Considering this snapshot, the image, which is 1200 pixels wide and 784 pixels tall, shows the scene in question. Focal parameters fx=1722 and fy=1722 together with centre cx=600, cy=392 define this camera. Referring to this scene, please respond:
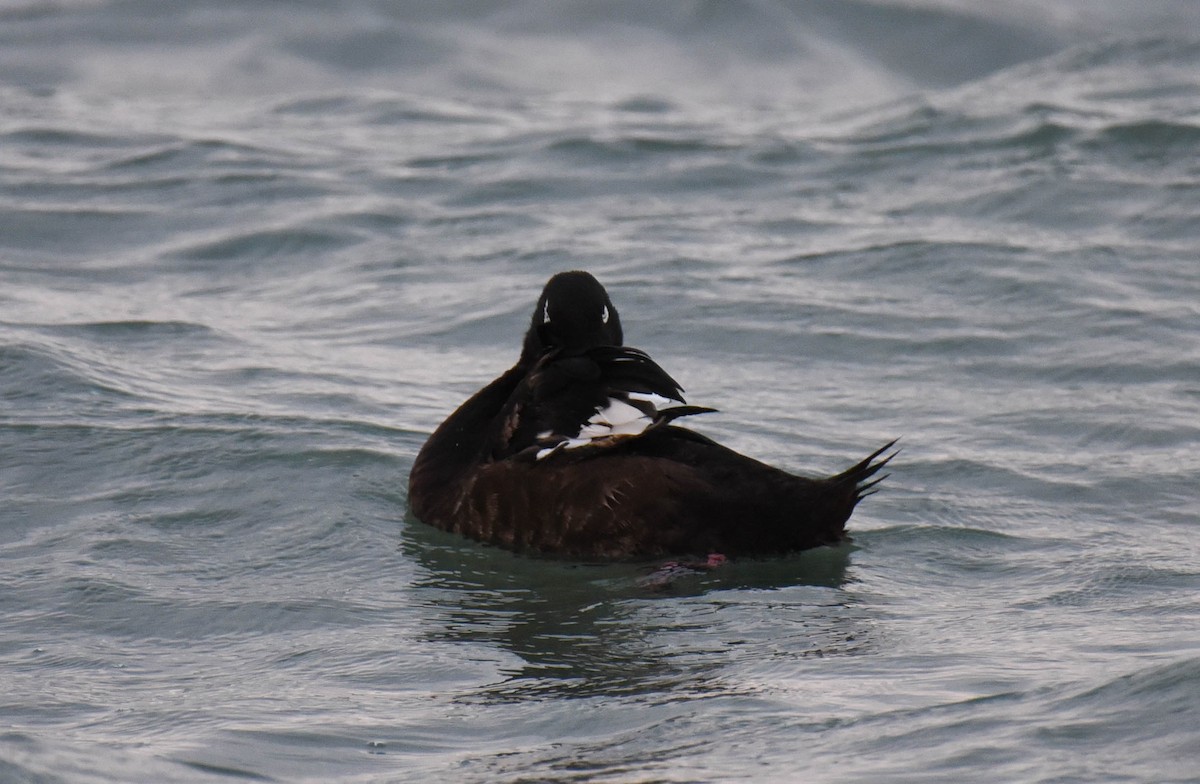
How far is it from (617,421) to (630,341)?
2985 millimetres

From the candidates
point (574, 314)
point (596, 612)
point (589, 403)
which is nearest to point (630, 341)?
point (574, 314)

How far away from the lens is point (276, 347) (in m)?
8.11

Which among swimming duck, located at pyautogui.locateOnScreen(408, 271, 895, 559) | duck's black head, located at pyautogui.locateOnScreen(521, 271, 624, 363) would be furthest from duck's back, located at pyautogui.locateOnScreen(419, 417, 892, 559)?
duck's black head, located at pyautogui.locateOnScreen(521, 271, 624, 363)

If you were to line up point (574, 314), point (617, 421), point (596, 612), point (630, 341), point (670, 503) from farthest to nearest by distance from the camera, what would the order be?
point (630, 341) → point (574, 314) → point (617, 421) → point (670, 503) → point (596, 612)

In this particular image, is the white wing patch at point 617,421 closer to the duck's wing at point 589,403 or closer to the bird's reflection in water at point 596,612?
the duck's wing at point 589,403

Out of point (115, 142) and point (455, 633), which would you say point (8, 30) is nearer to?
point (115, 142)

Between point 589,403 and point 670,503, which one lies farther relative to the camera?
point 589,403

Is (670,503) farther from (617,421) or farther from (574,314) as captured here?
(574,314)

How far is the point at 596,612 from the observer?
4.87m

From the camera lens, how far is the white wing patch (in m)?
5.35

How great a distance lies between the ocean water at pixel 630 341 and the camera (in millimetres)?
3926

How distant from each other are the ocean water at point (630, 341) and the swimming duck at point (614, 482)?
129 mm

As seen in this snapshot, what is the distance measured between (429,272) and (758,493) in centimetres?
485

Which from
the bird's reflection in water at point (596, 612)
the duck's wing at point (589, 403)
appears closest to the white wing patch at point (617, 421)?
the duck's wing at point (589, 403)
